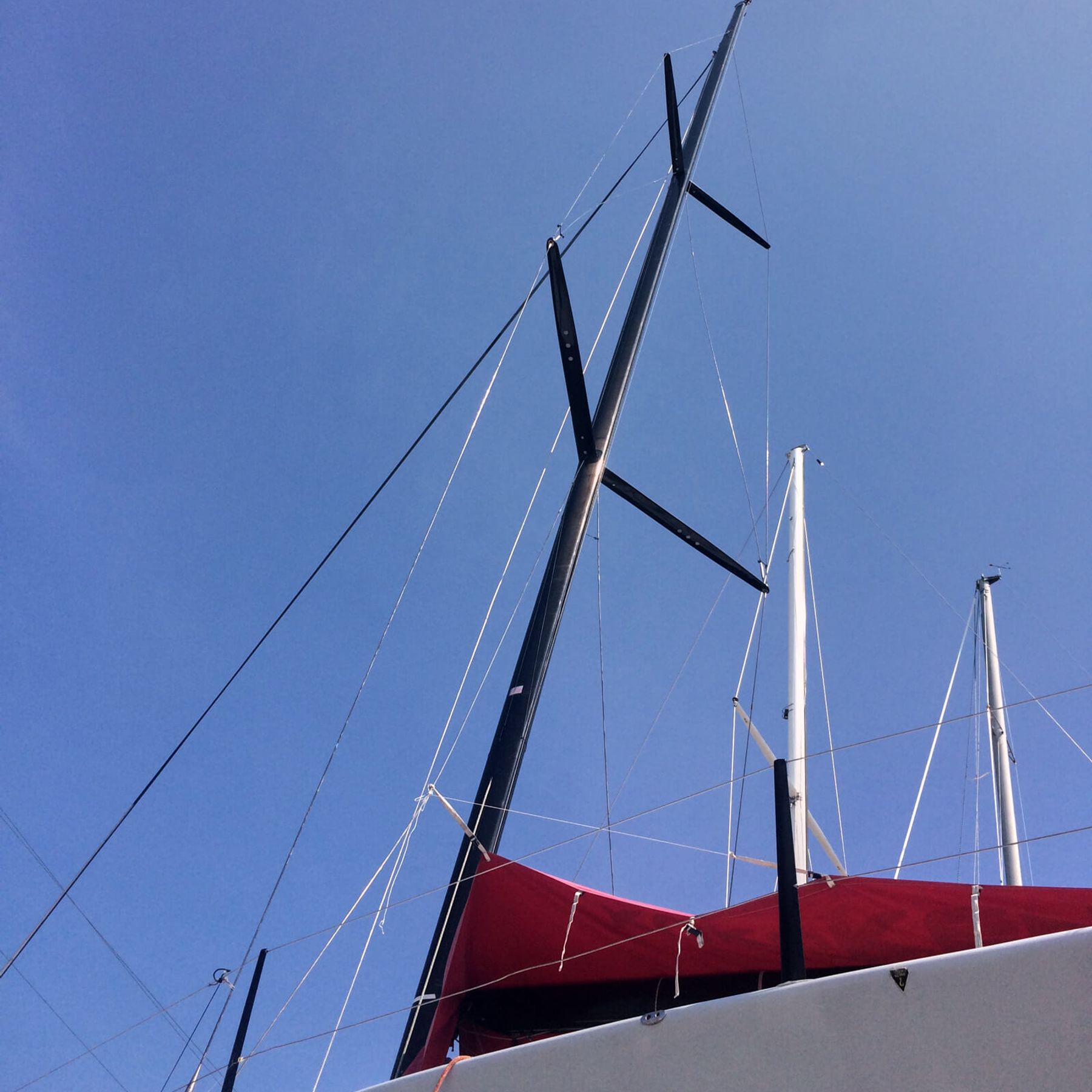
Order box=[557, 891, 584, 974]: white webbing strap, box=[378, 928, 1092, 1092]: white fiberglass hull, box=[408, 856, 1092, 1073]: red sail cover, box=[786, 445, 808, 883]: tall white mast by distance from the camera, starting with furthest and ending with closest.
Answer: box=[786, 445, 808, 883]: tall white mast
box=[557, 891, 584, 974]: white webbing strap
box=[408, 856, 1092, 1073]: red sail cover
box=[378, 928, 1092, 1092]: white fiberglass hull

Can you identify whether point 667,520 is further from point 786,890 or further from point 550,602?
point 786,890

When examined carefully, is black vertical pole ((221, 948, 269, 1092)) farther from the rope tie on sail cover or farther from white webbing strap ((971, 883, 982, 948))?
white webbing strap ((971, 883, 982, 948))

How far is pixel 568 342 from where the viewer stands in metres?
5.87

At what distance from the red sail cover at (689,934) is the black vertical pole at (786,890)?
0.77 meters

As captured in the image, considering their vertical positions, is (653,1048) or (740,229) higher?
(740,229)

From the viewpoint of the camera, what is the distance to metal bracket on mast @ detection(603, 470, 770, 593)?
6.30 meters

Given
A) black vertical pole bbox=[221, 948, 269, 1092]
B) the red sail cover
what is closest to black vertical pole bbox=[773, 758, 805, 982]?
the red sail cover

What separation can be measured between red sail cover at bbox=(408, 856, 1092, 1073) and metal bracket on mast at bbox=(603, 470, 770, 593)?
112 inches

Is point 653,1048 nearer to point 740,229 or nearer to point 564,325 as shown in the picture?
point 564,325

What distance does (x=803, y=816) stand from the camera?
748cm

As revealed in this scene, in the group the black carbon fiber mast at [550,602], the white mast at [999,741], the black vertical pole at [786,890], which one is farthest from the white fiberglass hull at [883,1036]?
the white mast at [999,741]

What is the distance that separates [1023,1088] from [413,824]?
3.14 metres

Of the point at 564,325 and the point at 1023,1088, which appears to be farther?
the point at 564,325

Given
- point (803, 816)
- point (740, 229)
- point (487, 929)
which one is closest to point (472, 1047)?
point (487, 929)
